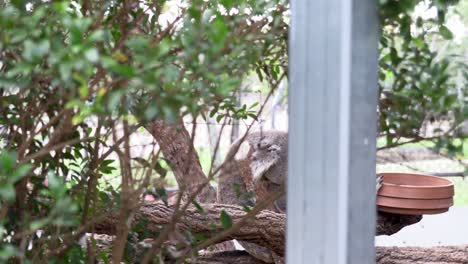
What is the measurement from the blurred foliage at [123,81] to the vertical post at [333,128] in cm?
9

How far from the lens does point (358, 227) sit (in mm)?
1086

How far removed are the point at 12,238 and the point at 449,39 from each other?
984 millimetres

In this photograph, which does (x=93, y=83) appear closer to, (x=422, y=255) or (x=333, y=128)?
(x=333, y=128)

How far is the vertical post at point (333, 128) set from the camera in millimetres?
1062

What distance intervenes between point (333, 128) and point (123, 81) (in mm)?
340

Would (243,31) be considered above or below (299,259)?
above

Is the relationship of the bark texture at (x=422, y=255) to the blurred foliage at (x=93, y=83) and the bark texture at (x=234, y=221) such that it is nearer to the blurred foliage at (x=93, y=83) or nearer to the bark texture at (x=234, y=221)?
the bark texture at (x=234, y=221)

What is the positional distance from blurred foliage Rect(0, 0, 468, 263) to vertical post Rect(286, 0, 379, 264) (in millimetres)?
89

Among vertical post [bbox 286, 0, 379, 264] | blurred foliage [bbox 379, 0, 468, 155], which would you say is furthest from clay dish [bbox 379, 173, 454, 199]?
vertical post [bbox 286, 0, 379, 264]

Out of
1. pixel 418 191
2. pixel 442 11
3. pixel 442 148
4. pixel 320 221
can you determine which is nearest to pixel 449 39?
pixel 442 11

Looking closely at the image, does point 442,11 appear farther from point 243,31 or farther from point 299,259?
point 299,259

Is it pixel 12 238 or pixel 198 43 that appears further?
pixel 12 238

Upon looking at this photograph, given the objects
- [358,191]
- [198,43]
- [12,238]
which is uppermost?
[198,43]

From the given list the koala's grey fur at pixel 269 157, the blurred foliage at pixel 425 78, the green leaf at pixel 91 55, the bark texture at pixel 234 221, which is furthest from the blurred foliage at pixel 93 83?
the koala's grey fur at pixel 269 157
